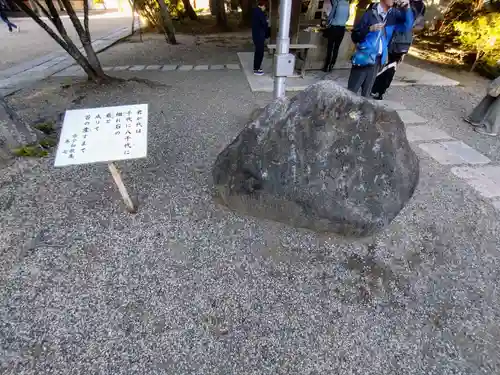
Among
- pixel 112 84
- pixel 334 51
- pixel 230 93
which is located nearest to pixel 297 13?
pixel 334 51

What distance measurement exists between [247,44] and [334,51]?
4.56m

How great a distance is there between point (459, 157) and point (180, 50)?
8.74 m

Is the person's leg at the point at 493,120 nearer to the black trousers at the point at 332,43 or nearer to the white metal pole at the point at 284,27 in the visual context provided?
the black trousers at the point at 332,43

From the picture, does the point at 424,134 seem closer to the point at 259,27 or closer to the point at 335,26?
the point at 335,26

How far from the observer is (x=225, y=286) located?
84.1 inches

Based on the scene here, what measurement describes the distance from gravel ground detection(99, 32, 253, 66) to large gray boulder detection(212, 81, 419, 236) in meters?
6.61

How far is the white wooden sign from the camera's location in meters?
2.27

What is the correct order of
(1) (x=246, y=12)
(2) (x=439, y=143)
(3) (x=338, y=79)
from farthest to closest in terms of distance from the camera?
(1) (x=246, y=12) < (3) (x=338, y=79) < (2) (x=439, y=143)

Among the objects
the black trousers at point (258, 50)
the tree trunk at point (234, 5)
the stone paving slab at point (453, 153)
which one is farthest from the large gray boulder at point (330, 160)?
the tree trunk at point (234, 5)

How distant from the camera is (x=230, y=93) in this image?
5.86 metres

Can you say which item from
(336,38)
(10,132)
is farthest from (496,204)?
(10,132)

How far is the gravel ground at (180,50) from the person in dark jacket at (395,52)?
4399 mm

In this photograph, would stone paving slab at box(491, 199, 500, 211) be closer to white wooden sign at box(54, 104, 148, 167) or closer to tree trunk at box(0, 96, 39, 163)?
white wooden sign at box(54, 104, 148, 167)

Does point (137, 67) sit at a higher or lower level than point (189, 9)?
lower
